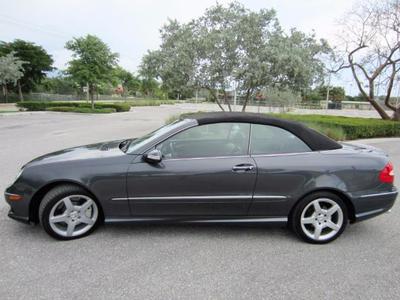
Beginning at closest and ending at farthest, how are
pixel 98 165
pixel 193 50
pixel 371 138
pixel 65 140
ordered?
1. pixel 98 165
2. pixel 65 140
3. pixel 193 50
4. pixel 371 138

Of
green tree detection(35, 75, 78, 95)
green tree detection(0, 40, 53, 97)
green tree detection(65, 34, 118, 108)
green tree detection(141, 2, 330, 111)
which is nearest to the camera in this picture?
green tree detection(141, 2, 330, 111)

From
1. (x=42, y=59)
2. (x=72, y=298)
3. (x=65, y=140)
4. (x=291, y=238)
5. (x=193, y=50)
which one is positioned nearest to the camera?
(x=72, y=298)

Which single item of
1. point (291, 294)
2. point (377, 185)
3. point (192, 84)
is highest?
point (192, 84)

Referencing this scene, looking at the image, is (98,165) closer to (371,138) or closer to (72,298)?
(72,298)

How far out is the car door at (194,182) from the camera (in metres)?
2.88

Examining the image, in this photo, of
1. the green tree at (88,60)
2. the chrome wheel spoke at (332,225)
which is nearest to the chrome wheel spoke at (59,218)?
the chrome wheel spoke at (332,225)

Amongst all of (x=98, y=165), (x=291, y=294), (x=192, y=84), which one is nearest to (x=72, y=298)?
(x=98, y=165)

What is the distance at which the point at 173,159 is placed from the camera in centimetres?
294

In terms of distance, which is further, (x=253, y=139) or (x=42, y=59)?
(x=42, y=59)

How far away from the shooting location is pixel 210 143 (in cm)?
320

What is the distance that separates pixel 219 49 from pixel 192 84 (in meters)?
1.70

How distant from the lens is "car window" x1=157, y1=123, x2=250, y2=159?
3.01 m

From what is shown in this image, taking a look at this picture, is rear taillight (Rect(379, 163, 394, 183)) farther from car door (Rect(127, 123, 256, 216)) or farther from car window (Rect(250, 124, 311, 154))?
car door (Rect(127, 123, 256, 216))

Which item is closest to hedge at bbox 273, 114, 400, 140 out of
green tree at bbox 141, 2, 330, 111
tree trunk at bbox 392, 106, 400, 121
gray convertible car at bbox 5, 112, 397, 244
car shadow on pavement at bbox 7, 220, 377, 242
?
green tree at bbox 141, 2, 330, 111
